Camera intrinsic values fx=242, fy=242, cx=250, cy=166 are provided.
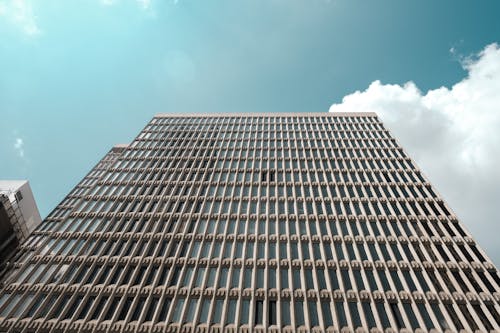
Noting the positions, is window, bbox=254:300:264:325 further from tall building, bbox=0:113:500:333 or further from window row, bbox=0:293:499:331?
tall building, bbox=0:113:500:333

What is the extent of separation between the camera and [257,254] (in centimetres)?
2794

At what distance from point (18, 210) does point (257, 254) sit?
51.1 metres

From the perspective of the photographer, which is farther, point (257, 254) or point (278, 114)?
point (278, 114)

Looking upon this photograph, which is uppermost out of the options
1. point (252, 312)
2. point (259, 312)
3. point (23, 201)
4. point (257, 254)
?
point (23, 201)

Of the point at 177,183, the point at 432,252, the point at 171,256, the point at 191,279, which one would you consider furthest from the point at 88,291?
the point at 432,252

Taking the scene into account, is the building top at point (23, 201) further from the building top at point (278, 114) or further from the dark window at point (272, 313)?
the dark window at point (272, 313)

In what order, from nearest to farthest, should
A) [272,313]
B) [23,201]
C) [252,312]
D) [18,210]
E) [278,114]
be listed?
1. [252,312]
2. [272,313]
3. [18,210]
4. [23,201]
5. [278,114]

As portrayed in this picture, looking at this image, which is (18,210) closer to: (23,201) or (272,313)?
(23,201)

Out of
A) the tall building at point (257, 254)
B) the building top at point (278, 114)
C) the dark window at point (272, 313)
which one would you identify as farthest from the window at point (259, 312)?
the building top at point (278, 114)

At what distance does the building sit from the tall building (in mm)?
3147

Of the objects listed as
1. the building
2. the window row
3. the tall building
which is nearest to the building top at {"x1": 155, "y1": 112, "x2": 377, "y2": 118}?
the tall building

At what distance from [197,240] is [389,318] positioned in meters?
21.3

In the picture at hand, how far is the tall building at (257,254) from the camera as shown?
22688 millimetres

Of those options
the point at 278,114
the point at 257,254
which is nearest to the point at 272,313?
the point at 257,254
